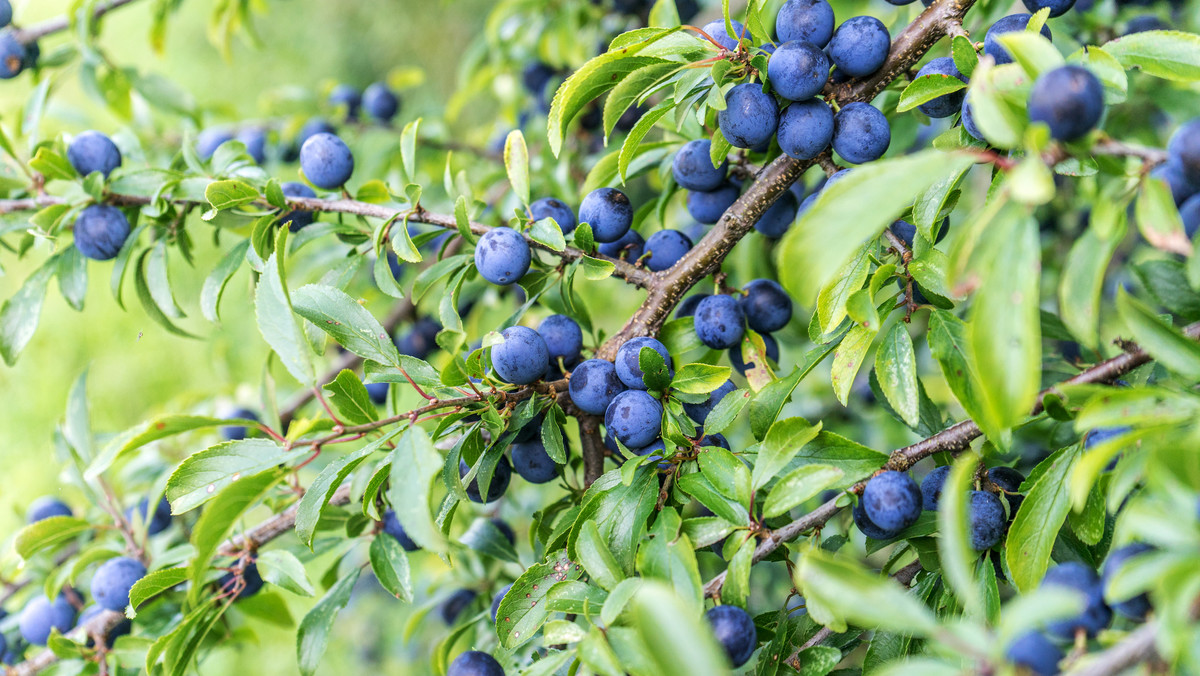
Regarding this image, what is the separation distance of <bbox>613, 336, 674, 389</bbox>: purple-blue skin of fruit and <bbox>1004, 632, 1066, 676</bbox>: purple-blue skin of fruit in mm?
441

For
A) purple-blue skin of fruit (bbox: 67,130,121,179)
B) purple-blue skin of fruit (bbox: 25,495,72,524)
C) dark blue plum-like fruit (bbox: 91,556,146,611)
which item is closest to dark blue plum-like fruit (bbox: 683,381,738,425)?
dark blue plum-like fruit (bbox: 91,556,146,611)

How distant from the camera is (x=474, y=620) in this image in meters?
1.18

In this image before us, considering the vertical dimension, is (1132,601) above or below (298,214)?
below

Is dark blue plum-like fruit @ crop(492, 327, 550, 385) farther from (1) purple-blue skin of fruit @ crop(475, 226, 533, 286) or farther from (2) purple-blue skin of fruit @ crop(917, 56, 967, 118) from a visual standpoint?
(2) purple-blue skin of fruit @ crop(917, 56, 967, 118)

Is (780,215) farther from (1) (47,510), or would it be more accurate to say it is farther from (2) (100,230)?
(1) (47,510)

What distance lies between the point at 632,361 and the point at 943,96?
1.60 ft

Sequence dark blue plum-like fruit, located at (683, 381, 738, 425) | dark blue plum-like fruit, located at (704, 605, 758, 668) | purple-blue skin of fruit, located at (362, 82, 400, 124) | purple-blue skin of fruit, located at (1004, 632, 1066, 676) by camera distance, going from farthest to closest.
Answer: purple-blue skin of fruit, located at (362, 82, 400, 124)
dark blue plum-like fruit, located at (683, 381, 738, 425)
dark blue plum-like fruit, located at (704, 605, 758, 668)
purple-blue skin of fruit, located at (1004, 632, 1066, 676)

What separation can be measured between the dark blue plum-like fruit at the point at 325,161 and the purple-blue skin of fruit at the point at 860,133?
69cm

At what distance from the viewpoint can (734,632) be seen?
74cm

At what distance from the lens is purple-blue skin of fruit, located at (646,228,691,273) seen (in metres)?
1.10

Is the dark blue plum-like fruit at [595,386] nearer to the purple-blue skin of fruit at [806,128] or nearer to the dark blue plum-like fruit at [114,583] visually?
the purple-blue skin of fruit at [806,128]

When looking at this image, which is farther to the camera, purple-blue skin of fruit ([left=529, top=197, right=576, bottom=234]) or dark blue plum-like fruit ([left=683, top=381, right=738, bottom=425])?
purple-blue skin of fruit ([left=529, top=197, right=576, bottom=234])

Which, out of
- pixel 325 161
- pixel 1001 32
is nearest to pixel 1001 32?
pixel 1001 32

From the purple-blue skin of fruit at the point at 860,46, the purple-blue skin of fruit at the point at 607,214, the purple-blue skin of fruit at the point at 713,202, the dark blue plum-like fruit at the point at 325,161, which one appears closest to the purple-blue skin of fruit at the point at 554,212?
the purple-blue skin of fruit at the point at 607,214
